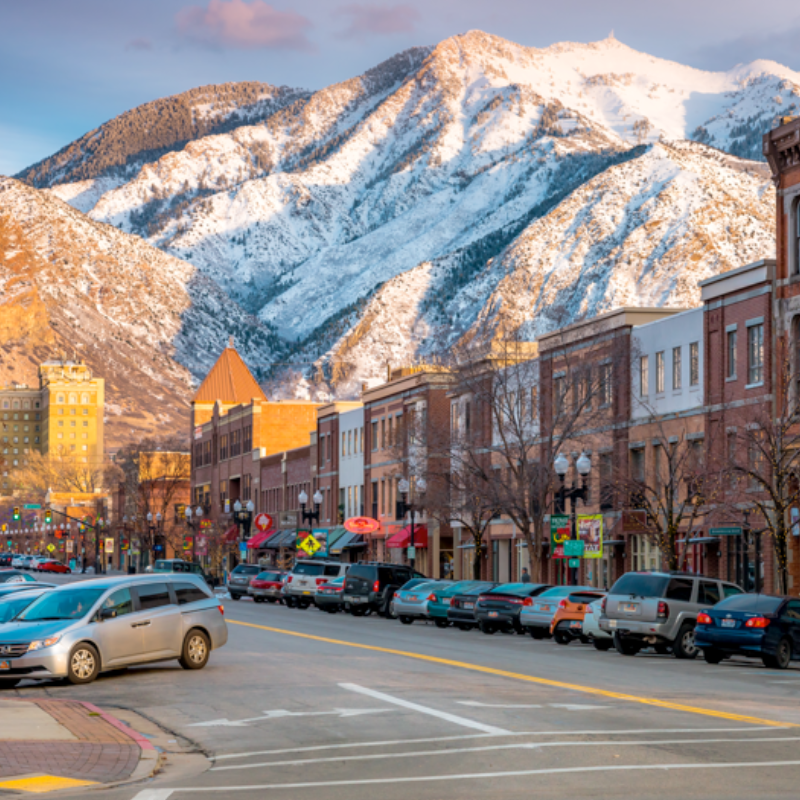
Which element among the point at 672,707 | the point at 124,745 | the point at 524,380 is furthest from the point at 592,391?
the point at 124,745

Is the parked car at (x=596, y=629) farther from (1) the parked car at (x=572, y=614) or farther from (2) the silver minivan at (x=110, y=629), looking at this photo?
(2) the silver minivan at (x=110, y=629)

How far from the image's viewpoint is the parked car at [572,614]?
35.7m

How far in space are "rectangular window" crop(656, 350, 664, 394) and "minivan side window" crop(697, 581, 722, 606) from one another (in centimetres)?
2332

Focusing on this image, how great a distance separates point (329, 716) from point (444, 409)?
58110mm

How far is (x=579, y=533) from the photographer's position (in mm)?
44750

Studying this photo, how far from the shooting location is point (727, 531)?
4819cm

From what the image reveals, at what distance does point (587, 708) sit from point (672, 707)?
46.9 inches

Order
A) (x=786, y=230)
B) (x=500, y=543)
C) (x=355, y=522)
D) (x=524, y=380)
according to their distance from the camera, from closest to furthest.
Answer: (x=786, y=230), (x=524, y=380), (x=500, y=543), (x=355, y=522)

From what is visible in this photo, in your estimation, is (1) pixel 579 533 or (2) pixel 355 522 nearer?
(1) pixel 579 533

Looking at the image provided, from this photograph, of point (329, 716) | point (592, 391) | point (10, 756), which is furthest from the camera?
point (592, 391)

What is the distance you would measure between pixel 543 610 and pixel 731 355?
16.7m

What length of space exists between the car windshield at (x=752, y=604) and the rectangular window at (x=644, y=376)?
27084mm

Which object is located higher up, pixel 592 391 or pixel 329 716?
pixel 592 391

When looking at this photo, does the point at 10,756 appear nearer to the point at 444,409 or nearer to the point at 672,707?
the point at 672,707
